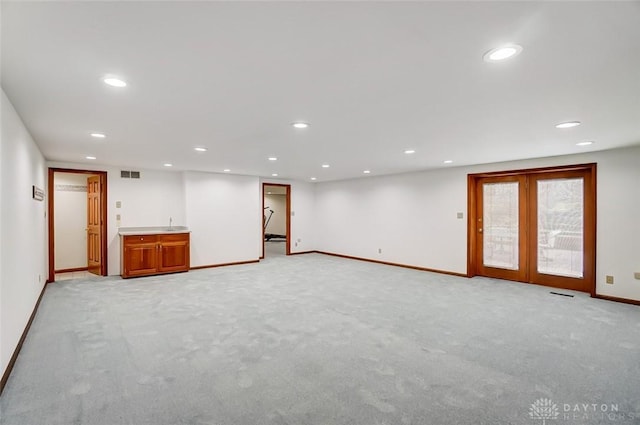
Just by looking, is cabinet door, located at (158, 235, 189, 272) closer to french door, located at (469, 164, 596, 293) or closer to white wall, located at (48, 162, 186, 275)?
white wall, located at (48, 162, 186, 275)

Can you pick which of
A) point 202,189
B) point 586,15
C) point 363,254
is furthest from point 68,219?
point 586,15

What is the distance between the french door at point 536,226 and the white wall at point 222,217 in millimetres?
4999

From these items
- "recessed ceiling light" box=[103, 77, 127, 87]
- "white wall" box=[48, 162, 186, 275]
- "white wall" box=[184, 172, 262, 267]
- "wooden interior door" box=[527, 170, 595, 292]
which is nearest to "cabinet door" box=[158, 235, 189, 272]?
"white wall" box=[184, 172, 262, 267]

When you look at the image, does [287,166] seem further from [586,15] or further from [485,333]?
[586,15]

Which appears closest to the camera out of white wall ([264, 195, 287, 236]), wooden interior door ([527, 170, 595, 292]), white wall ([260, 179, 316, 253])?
wooden interior door ([527, 170, 595, 292])

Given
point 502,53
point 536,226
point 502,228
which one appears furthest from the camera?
point 502,228

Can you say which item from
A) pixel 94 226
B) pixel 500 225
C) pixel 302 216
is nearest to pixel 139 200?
pixel 94 226

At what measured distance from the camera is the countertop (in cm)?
644

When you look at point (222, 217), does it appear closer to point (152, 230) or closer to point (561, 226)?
point (152, 230)

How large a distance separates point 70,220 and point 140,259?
7.07 feet

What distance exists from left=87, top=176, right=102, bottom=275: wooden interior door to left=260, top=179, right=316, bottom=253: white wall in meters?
4.30

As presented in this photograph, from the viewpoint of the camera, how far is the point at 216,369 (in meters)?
2.65

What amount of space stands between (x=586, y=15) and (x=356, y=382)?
8.46 ft

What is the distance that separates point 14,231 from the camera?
2.92 meters
